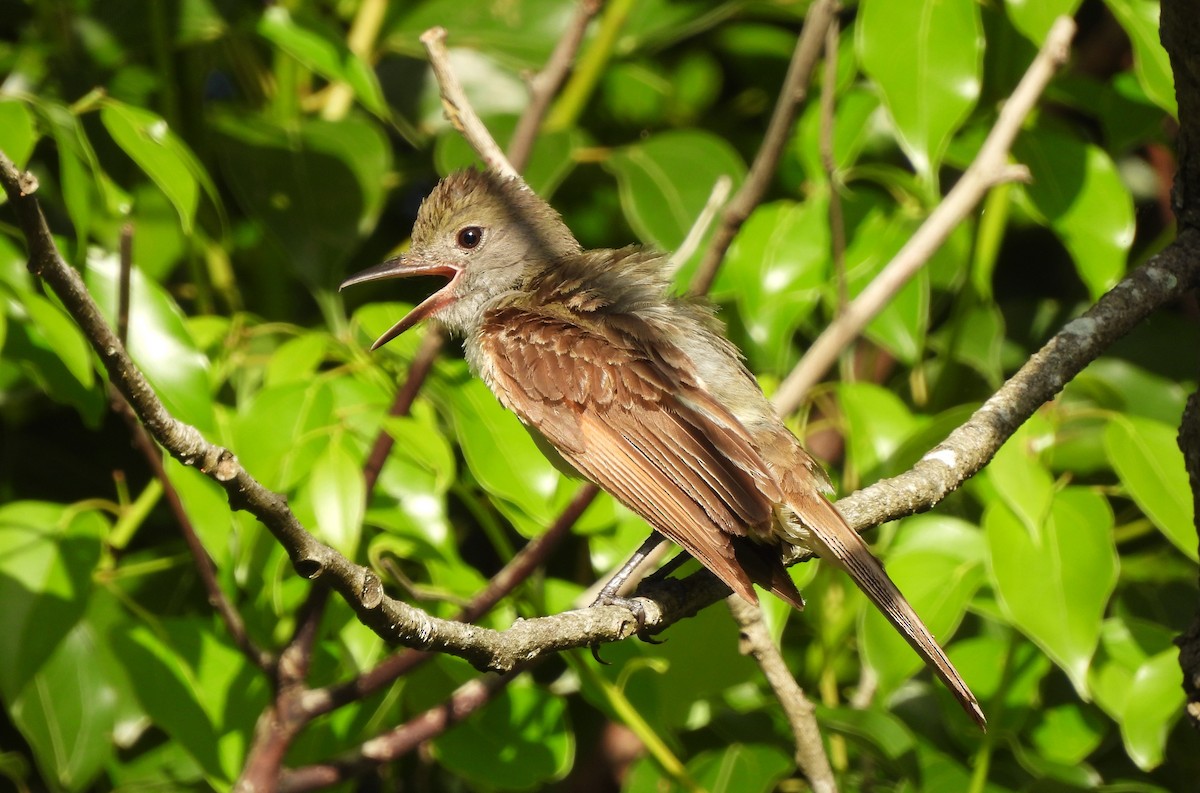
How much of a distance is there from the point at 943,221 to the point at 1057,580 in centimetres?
97

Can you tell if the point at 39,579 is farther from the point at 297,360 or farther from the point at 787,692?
the point at 787,692

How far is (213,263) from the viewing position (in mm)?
4453

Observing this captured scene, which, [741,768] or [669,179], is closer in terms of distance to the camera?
[741,768]

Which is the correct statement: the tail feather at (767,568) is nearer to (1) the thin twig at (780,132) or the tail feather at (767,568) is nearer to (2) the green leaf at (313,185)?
(1) the thin twig at (780,132)

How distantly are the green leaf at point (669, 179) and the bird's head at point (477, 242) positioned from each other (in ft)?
0.94

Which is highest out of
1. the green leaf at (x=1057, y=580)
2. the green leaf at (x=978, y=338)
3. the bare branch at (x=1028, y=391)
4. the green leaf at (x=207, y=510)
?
the green leaf at (x=207, y=510)

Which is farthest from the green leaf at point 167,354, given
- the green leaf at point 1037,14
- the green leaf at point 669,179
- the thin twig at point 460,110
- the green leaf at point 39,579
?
the green leaf at point 1037,14

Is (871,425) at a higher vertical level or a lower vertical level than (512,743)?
higher

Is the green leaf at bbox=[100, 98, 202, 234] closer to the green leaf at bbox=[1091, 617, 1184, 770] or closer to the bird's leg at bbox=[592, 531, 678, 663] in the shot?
the bird's leg at bbox=[592, 531, 678, 663]

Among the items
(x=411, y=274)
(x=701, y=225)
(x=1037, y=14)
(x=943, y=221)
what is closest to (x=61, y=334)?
(x=411, y=274)

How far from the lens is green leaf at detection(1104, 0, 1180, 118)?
3424mm

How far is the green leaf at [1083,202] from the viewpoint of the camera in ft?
12.1

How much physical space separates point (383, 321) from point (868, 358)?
2.08 metres

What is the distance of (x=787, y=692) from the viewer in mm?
3123
